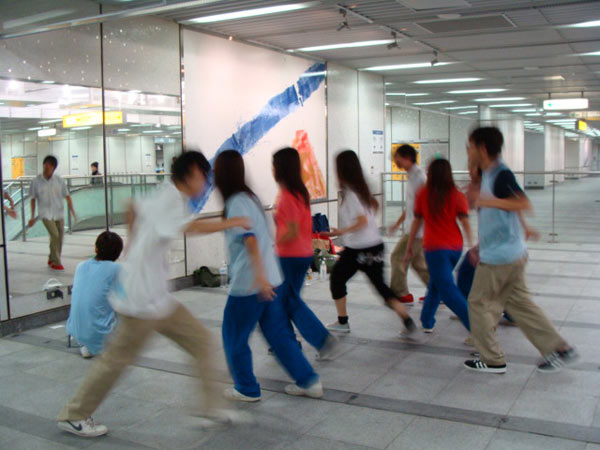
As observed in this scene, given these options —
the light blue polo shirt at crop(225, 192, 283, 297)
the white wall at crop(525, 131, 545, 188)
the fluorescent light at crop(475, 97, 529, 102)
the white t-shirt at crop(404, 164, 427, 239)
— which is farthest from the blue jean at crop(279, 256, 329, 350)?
the white wall at crop(525, 131, 545, 188)

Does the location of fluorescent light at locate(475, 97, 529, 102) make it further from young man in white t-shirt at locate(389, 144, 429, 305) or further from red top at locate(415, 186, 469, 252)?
red top at locate(415, 186, 469, 252)

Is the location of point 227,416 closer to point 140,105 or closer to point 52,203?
point 52,203

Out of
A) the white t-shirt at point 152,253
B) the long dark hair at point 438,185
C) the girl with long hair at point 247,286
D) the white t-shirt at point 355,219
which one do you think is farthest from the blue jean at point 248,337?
the long dark hair at point 438,185

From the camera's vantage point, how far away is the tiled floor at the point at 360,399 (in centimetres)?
371

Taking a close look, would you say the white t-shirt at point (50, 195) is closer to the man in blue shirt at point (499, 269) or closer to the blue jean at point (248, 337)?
the blue jean at point (248, 337)

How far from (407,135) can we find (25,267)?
40.8 feet

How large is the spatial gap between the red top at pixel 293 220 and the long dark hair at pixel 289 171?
5 centimetres

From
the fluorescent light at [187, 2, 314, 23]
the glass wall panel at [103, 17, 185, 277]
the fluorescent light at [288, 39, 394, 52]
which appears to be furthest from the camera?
the fluorescent light at [288, 39, 394, 52]

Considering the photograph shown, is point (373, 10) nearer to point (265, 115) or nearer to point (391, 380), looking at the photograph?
point (265, 115)

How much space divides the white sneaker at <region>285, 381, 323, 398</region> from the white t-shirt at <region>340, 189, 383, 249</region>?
137cm

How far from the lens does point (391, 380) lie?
4.73 meters

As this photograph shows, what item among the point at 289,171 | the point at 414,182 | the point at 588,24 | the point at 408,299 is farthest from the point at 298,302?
the point at 588,24

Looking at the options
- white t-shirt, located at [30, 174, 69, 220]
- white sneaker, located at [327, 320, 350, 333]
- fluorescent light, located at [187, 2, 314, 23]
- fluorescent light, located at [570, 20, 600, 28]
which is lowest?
white sneaker, located at [327, 320, 350, 333]

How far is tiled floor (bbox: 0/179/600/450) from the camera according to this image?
3715 mm
